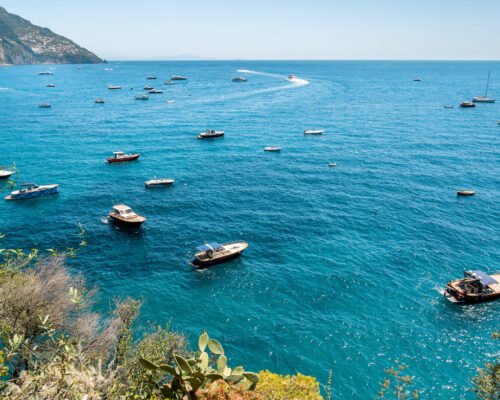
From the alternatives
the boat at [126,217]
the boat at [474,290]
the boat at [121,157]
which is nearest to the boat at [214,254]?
the boat at [126,217]

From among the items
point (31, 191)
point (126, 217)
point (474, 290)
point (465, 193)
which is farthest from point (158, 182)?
point (465, 193)

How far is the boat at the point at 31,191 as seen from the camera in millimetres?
76875

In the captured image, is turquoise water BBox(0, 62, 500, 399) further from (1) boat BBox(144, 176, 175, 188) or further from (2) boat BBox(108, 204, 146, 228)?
(1) boat BBox(144, 176, 175, 188)

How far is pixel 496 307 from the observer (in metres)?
48.2

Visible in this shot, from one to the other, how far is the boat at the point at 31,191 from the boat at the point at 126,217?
68.4 ft

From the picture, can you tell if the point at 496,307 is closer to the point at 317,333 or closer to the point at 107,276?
the point at 317,333

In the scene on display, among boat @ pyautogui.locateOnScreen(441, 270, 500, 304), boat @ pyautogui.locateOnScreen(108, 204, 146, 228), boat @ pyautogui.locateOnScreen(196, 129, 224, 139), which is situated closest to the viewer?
boat @ pyautogui.locateOnScreen(441, 270, 500, 304)

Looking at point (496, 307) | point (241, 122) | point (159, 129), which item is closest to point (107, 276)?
point (496, 307)

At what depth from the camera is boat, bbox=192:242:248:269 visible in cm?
5586

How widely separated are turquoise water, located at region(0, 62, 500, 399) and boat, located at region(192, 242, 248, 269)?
1.50 meters

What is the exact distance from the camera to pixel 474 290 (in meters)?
48.7

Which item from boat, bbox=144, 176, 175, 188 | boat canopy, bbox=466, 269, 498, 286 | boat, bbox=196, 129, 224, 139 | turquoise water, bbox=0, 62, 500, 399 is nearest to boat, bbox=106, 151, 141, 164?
turquoise water, bbox=0, 62, 500, 399

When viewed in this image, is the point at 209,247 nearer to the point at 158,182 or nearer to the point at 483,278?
the point at 158,182

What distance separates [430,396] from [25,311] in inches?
1542
